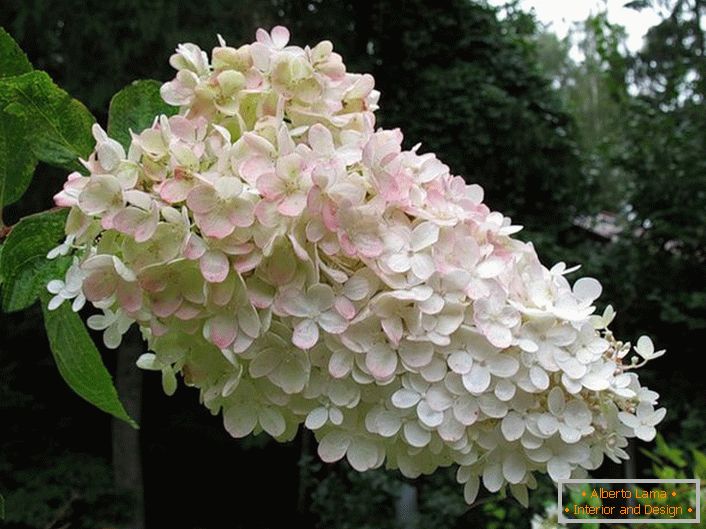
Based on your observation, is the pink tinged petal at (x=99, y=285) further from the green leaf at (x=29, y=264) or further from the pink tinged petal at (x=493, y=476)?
the pink tinged petal at (x=493, y=476)

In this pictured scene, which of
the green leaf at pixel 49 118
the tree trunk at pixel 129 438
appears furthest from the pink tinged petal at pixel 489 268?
the tree trunk at pixel 129 438

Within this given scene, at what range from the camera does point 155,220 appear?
12.6 inches

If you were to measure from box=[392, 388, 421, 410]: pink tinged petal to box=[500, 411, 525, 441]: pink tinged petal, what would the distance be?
40mm

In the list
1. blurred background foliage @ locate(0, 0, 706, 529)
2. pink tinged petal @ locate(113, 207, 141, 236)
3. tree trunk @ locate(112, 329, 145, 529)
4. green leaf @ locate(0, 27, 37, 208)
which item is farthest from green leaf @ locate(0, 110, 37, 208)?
tree trunk @ locate(112, 329, 145, 529)

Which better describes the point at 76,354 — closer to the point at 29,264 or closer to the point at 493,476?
the point at 29,264


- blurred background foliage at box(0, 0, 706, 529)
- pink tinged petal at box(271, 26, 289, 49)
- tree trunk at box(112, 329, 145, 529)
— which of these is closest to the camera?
pink tinged petal at box(271, 26, 289, 49)

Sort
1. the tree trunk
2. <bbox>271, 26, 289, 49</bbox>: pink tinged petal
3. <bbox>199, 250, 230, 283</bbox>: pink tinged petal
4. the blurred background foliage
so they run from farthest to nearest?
1. the tree trunk
2. the blurred background foliage
3. <bbox>271, 26, 289, 49</bbox>: pink tinged petal
4. <bbox>199, 250, 230, 283</bbox>: pink tinged petal

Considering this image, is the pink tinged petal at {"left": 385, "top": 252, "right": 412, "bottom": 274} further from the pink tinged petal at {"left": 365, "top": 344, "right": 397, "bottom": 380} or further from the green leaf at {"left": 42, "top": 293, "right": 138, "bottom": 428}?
the green leaf at {"left": 42, "top": 293, "right": 138, "bottom": 428}

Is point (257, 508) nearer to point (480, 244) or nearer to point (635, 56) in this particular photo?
point (635, 56)

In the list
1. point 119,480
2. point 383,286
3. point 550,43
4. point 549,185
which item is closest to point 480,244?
point 383,286

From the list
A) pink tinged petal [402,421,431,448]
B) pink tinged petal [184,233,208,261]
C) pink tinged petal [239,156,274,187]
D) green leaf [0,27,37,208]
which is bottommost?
pink tinged petal [402,421,431,448]

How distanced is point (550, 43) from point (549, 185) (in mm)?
7685

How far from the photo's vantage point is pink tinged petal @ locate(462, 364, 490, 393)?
1.08 ft

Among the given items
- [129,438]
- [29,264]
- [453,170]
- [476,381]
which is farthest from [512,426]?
[129,438]
